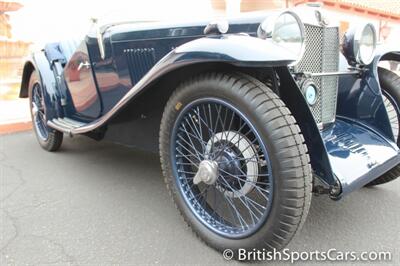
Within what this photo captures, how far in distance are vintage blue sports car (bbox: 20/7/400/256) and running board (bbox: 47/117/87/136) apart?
0.03m

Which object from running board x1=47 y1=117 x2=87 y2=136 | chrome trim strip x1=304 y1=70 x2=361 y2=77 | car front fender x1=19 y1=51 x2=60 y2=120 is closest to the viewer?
chrome trim strip x1=304 y1=70 x2=361 y2=77

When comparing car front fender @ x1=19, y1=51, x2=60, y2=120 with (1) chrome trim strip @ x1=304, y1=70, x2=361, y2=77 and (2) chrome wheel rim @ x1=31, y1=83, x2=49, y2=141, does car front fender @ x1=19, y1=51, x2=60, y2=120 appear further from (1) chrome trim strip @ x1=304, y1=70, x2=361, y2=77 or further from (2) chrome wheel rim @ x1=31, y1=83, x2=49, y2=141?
(1) chrome trim strip @ x1=304, y1=70, x2=361, y2=77

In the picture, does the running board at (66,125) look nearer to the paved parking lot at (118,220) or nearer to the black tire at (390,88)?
the paved parking lot at (118,220)

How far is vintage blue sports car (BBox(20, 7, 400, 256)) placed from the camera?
164 centimetres

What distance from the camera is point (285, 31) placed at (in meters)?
1.95

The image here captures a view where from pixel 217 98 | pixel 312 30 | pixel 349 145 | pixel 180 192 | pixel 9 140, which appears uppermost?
pixel 312 30

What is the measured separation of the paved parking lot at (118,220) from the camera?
1959mm

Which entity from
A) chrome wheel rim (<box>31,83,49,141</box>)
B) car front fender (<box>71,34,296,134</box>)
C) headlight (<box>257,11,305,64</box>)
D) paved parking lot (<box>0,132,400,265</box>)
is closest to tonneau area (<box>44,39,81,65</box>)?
chrome wheel rim (<box>31,83,49,141</box>)

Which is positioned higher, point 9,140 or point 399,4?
point 399,4

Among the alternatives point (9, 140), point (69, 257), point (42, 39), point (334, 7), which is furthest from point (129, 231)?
point (334, 7)

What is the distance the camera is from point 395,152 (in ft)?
7.28

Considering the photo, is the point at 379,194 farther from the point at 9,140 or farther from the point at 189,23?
the point at 9,140

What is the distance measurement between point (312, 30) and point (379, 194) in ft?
4.33

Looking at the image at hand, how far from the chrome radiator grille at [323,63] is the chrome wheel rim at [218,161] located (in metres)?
0.58
